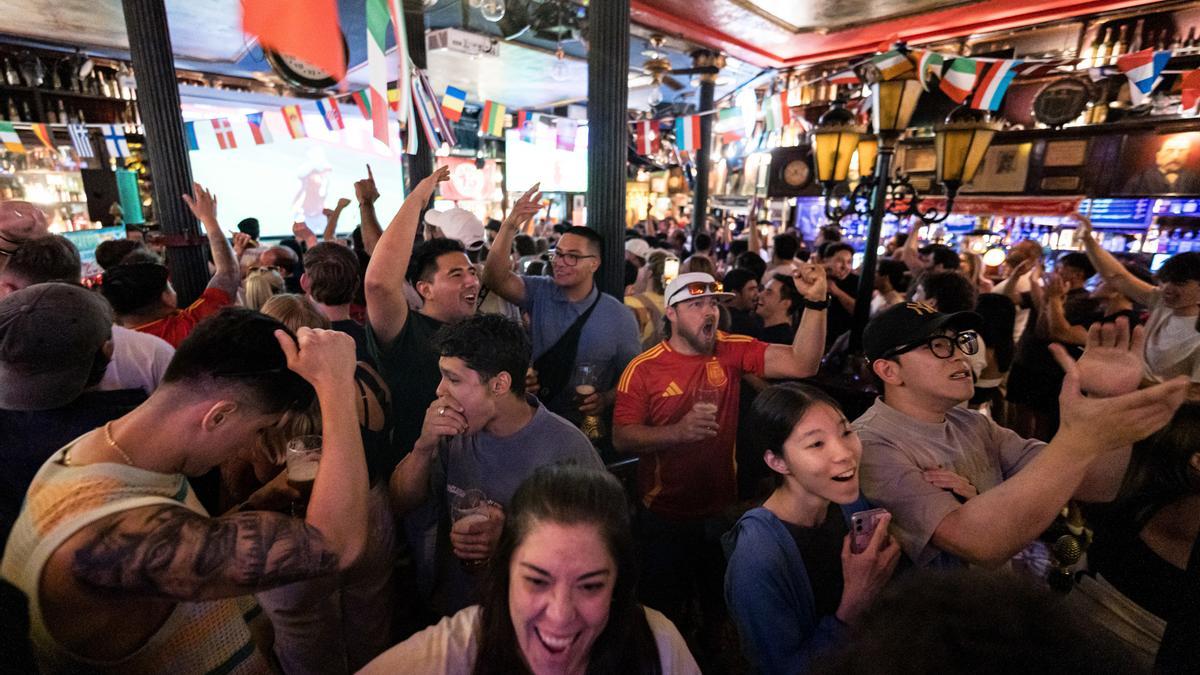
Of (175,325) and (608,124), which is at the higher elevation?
(608,124)

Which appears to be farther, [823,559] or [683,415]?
[683,415]

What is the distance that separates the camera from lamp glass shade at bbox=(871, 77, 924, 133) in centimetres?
331

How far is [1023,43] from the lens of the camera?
24.5ft

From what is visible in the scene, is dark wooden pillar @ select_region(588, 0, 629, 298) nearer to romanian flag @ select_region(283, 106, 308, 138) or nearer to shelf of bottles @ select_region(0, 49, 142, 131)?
romanian flag @ select_region(283, 106, 308, 138)

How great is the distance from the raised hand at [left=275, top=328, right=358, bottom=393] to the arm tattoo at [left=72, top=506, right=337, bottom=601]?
33 centimetres

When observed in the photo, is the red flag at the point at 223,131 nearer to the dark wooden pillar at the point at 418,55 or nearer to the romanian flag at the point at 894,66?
the dark wooden pillar at the point at 418,55

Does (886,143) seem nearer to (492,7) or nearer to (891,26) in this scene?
(492,7)

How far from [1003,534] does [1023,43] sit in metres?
8.99

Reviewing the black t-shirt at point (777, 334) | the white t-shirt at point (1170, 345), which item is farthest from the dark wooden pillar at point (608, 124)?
the white t-shirt at point (1170, 345)

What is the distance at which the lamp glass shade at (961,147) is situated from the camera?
10.7 ft

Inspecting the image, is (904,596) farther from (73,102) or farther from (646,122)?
(73,102)

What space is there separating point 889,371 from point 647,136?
797 centimetres

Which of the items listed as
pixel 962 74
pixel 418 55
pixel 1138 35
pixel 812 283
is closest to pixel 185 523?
pixel 812 283

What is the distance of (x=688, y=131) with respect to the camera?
7727mm
